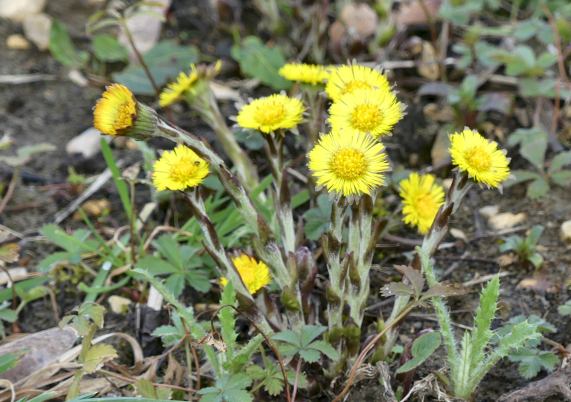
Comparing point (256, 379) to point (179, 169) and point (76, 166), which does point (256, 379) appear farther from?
point (76, 166)

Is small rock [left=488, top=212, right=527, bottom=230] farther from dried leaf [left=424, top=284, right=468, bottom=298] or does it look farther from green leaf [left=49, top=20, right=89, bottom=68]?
green leaf [left=49, top=20, right=89, bottom=68]

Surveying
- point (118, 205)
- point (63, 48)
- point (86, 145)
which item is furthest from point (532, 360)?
point (63, 48)

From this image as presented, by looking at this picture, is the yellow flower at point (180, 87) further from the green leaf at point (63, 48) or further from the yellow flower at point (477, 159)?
the green leaf at point (63, 48)

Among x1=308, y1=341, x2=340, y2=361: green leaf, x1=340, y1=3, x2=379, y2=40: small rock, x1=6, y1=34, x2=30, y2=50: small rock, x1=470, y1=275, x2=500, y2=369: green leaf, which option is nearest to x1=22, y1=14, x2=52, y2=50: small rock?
x1=6, y1=34, x2=30, y2=50: small rock

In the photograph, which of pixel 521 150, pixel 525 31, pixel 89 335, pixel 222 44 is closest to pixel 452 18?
pixel 525 31

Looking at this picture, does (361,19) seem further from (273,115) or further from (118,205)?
(273,115)

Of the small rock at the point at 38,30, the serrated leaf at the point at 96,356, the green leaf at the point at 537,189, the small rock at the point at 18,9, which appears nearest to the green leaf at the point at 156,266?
the serrated leaf at the point at 96,356
